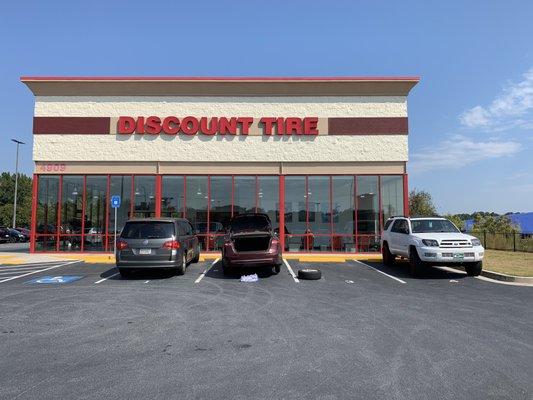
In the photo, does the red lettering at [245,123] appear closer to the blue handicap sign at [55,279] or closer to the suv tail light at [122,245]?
the suv tail light at [122,245]

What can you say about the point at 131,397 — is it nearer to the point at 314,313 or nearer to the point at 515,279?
the point at 314,313

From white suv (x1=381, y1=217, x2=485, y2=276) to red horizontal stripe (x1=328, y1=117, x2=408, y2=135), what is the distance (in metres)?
7.45

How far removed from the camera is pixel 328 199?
2083 centimetres

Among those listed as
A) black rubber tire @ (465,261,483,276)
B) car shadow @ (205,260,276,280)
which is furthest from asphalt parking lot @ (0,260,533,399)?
black rubber tire @ (465,261,483,276)

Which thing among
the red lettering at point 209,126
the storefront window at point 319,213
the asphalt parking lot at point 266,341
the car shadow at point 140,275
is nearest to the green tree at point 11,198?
the red lettering at point 209,126

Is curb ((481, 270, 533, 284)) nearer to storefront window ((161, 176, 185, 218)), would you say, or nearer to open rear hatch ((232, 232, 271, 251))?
open rear hatch ((232, 232, 271, 251))

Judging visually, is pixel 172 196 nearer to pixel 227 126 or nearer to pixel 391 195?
pixel 227 126

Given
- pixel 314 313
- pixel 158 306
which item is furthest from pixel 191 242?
pixel 314 313

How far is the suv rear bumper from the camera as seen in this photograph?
39.6 ft

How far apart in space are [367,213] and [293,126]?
5671 millimetres

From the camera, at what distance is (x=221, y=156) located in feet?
68.1

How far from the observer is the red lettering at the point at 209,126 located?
68.0 ft

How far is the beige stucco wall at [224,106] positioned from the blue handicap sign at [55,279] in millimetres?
10378

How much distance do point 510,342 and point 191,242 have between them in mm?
10871
